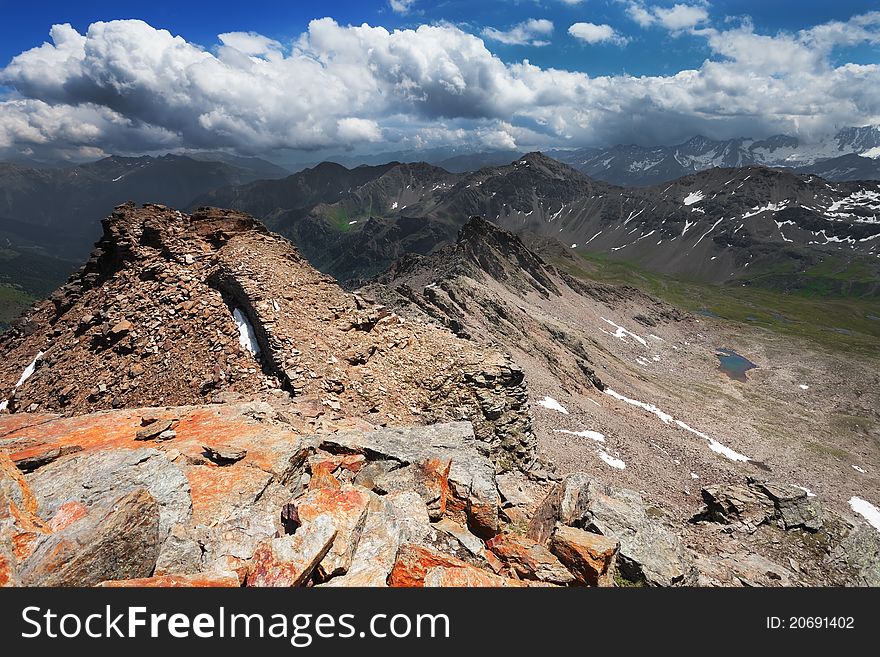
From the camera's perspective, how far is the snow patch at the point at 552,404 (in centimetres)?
5847

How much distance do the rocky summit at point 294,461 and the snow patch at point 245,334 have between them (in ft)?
0.47

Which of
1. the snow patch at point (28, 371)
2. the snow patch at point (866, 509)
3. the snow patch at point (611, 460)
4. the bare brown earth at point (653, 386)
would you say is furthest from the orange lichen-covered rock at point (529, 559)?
the snow patch at point (866, 509)

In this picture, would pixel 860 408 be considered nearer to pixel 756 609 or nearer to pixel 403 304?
pixel 403 304

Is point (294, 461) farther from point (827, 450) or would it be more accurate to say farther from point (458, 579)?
point (827, 450)

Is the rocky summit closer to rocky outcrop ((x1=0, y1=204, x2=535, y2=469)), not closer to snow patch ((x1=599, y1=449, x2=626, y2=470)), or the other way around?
rocky outcrop ((x1=0, y1=204, x2=535, y2=469))

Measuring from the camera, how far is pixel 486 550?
1215cm

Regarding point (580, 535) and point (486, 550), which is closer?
point (486, 550)

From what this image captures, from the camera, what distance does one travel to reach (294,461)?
1488cm

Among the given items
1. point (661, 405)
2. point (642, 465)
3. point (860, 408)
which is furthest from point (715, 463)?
point (860, 408)

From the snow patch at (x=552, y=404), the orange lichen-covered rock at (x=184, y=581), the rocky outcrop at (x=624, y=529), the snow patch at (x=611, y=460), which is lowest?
the snow patch at (x=611, y=460)

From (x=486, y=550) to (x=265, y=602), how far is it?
643 centimetres

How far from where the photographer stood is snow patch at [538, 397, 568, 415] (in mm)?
58469

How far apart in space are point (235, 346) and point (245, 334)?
0.97 m

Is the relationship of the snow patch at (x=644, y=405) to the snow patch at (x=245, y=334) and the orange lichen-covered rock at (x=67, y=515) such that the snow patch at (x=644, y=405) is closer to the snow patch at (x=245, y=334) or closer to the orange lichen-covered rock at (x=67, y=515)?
the snow patch at (x=245, y=334)
